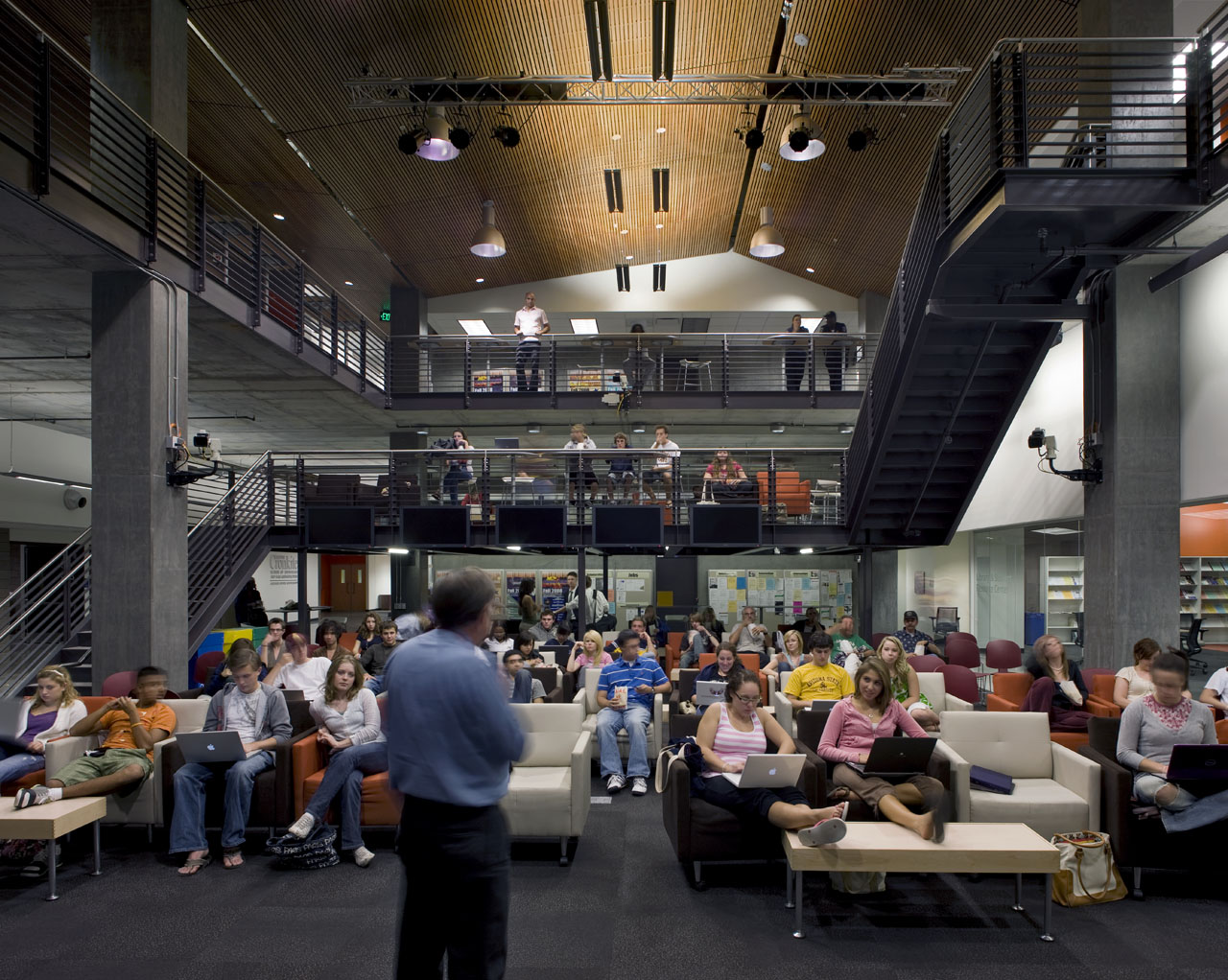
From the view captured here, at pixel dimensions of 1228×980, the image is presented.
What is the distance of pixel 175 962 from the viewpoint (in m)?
4.19

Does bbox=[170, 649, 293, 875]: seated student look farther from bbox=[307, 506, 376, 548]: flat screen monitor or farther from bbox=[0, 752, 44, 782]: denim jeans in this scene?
bbox=[307, 506, 376, 548]: flat screen monitor

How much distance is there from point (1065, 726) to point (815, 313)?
13979 mm

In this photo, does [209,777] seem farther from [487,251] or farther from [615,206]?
[615,206]

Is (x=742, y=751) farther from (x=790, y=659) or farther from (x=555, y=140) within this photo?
(x=555, y=140)

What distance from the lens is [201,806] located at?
559 cm

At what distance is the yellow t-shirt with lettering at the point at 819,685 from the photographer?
762 centimetres

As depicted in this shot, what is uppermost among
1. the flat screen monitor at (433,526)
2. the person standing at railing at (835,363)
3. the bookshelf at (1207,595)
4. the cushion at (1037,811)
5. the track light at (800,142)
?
the track light at (800,142)

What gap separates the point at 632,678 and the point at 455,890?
207 inches

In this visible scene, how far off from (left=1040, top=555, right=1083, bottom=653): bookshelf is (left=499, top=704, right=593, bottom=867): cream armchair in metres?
8.28

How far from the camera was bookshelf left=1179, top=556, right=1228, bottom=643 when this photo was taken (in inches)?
381

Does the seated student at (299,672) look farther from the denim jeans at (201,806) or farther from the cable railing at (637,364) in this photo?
the cable railing at (637,364)

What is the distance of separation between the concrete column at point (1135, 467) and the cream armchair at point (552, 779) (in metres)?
6.33

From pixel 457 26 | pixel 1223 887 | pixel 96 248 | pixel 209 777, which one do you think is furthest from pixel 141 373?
pixel 1223 887

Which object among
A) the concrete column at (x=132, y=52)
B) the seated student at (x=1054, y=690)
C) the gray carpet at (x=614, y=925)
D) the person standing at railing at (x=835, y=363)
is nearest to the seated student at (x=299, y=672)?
the gray carpet at (x=614, y=925)
